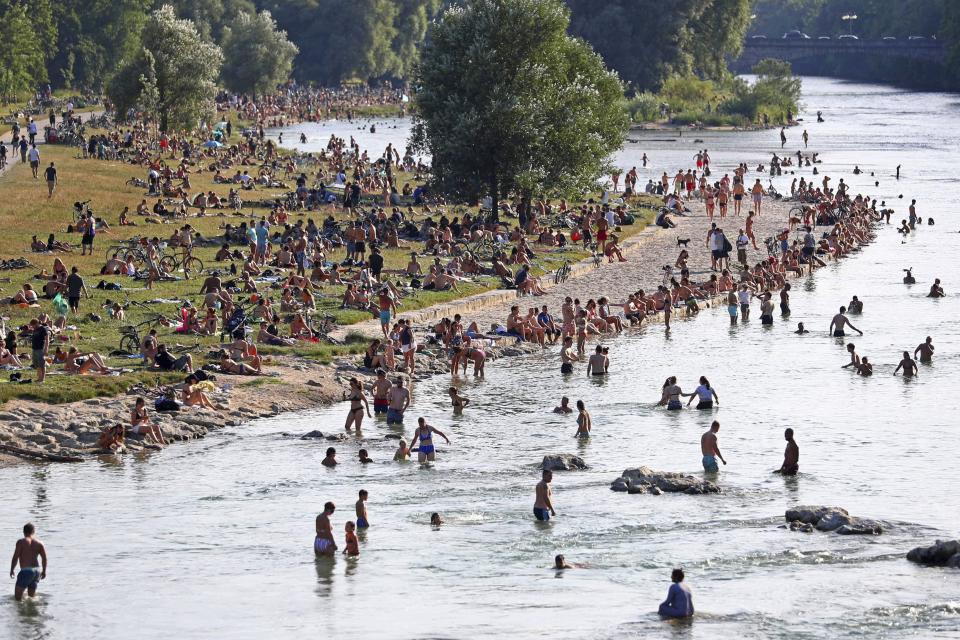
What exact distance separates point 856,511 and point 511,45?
3171 cm

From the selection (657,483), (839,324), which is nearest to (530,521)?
(657,483)

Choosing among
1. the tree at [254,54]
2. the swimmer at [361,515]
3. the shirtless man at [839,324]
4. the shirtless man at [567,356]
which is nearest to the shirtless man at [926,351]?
the shirtless man at [839,324]

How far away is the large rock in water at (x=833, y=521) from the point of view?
2341cm

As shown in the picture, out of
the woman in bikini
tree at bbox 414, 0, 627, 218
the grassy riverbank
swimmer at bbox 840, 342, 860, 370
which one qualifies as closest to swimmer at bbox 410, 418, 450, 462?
the woman in bikini

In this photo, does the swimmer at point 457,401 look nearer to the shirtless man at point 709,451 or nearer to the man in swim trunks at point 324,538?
the shirtless man at point 709,451

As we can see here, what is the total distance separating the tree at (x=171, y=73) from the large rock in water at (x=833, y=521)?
55631mm

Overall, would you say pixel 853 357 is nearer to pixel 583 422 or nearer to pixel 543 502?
pixel 583 422

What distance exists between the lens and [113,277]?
40.7 meters

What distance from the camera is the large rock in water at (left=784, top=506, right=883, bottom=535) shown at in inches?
922

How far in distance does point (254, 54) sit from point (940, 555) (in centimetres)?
10392

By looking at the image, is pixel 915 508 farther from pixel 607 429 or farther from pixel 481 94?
pixel 481 94

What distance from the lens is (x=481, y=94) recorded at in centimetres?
5309

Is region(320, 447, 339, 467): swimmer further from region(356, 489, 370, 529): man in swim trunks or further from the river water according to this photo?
region(356, 489, 370, 529): man in swim trunks

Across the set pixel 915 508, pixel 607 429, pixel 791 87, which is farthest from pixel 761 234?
pixel 791 87
